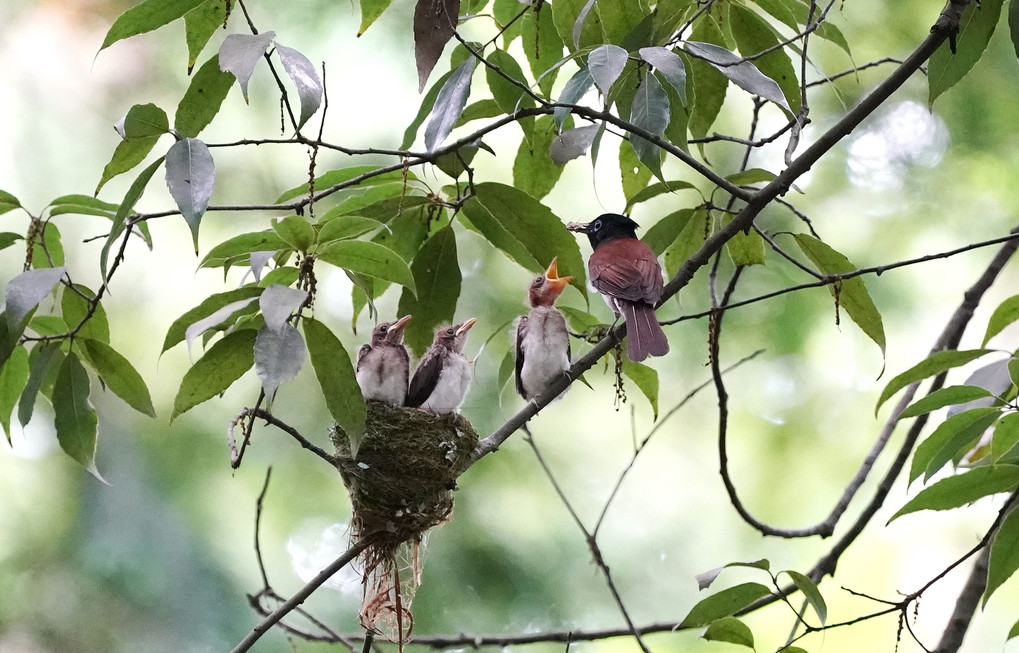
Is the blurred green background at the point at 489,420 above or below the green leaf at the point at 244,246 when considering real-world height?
above

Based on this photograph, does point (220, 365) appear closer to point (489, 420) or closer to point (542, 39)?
point (542, 39)

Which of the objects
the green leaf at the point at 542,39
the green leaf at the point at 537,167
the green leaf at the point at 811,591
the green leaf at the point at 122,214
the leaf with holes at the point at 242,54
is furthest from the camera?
the green leaf at the point at 537,167

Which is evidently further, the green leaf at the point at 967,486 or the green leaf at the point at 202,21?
the green leaf at the point at 202,21

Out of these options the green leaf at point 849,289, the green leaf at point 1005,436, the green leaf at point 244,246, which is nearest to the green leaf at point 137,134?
the green leaf at point 244,246

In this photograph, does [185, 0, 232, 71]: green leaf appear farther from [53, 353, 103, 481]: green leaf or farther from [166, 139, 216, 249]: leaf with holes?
[53, 353, 103, 481]: green leaf

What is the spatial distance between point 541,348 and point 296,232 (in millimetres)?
1320

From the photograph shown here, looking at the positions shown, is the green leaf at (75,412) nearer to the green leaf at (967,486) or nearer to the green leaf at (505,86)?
the green leaf at (505,86)

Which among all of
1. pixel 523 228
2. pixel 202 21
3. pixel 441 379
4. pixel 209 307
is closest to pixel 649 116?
pixel 523 228

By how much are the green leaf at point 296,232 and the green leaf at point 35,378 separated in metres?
0.60

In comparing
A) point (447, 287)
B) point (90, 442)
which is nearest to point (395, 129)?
point (447, 287)

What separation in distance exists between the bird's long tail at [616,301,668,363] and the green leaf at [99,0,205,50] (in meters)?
1.12

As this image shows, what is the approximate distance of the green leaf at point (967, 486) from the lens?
1656mm

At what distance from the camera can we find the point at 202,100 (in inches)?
66.3

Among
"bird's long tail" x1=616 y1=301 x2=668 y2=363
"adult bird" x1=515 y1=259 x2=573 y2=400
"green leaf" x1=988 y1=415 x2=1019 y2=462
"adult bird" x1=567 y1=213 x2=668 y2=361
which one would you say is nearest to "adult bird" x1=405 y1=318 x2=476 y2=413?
"adult bird" x1=515 y1=259 x2=573 y2=400
